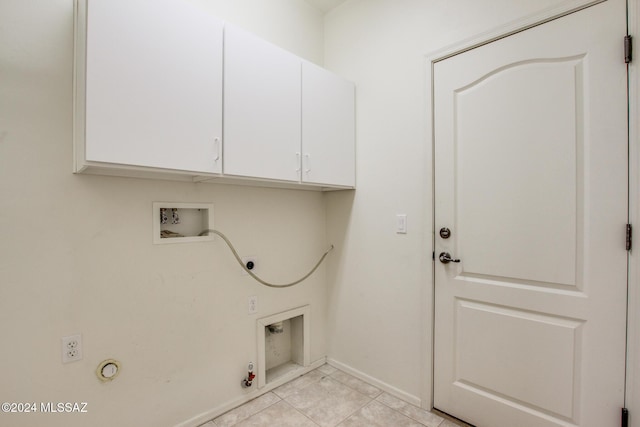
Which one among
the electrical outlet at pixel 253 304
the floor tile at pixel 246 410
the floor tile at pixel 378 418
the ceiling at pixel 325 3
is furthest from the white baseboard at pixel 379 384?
the ceiling at pixel 325 3

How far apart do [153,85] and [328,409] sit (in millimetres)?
2018

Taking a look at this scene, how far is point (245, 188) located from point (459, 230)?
1.35m

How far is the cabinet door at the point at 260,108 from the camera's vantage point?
1.56 metres

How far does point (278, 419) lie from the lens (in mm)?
1775

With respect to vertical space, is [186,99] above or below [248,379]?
above

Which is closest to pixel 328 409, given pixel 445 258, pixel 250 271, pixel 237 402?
pixel 237 402

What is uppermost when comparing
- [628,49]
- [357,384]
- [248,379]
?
[628,49]

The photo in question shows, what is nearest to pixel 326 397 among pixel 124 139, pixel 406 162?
pixel 406 162

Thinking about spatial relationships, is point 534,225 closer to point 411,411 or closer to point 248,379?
point 411,411

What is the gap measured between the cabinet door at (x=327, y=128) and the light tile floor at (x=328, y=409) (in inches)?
56.1

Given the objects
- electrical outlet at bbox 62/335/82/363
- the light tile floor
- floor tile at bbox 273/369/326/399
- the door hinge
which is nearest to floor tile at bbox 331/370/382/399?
the light tile floor

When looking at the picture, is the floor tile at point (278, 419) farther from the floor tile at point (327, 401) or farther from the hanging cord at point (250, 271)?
the hanging cord at point (250, 271)

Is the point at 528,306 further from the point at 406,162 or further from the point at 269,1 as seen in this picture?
the point at 269,1

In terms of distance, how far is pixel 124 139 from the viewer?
1224 mm
